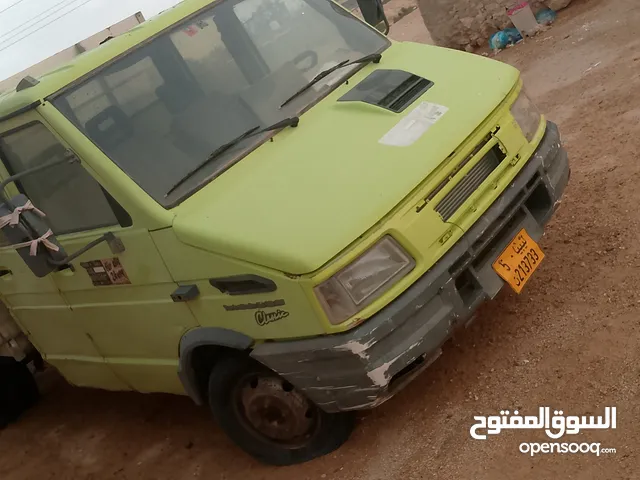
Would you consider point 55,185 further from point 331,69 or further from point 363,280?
point 363,280

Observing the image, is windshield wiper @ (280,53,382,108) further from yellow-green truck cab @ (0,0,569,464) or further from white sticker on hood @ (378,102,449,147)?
white sticker on hood @ (378,102,449,147)

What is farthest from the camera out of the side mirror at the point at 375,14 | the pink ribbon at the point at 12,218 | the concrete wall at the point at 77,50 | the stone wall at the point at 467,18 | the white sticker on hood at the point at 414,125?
the stone wall at the point at 467,18

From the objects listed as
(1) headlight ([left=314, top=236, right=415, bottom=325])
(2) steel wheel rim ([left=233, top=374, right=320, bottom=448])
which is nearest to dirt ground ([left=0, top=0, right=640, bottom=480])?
(2) steel wheel rim ([left=233, top=374, right=320, bottom=448])

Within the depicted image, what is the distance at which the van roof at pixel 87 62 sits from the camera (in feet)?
12.2

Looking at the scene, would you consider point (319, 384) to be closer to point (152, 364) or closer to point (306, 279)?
point (306, 279)

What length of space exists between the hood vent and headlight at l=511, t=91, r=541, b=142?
0.51 metres

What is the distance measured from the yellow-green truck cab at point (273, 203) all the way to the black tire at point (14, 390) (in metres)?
1.88

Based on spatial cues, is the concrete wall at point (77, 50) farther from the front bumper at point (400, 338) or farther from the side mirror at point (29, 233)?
the front bumper at point (400, 338)

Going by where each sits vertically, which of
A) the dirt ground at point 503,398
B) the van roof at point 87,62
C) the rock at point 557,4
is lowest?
the rock at point 557,4

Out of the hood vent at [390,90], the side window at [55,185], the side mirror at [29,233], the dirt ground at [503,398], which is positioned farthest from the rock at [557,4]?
the side mirror at [29,233]

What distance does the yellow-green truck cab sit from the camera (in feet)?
10.6

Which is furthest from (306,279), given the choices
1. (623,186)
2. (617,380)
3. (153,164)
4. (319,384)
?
(623,186)

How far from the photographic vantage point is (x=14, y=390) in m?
6.11

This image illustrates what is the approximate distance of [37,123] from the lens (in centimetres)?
373
